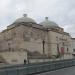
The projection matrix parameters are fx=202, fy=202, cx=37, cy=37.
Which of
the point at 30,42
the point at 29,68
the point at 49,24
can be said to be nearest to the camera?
the point at 29,68

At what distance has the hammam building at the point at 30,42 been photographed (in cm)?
5201

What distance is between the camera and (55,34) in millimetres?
75438

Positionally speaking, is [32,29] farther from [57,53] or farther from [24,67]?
[24,67]

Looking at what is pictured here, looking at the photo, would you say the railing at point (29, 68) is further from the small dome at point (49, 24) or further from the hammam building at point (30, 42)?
the small dome at point (49, 24)

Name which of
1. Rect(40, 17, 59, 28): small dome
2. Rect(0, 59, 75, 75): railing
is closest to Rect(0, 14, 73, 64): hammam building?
Rect(40, 17, 59, 28): small dome

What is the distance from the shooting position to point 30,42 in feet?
209

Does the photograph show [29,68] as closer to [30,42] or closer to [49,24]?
[30,42]

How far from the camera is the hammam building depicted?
52.0 meters

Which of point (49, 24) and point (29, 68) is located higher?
point (49, 24)

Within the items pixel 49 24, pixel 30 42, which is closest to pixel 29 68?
pixel 30 42

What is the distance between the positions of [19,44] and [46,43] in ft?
46.2

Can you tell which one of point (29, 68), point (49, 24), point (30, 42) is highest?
point (49, 24)

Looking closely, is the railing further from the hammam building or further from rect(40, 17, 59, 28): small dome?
rect(40, 17, 59, 28): small dome

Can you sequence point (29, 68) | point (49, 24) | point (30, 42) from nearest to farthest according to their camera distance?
1. point (29, 68)
2. point (30, 42)
3. point (49, 24)
